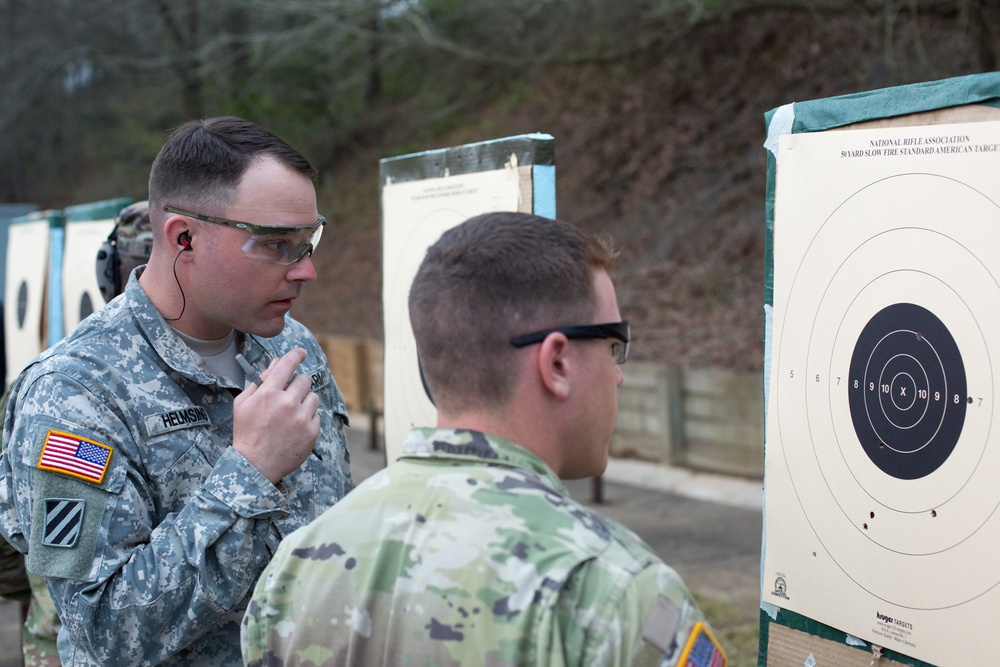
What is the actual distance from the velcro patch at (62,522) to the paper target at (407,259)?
1451 millimetres

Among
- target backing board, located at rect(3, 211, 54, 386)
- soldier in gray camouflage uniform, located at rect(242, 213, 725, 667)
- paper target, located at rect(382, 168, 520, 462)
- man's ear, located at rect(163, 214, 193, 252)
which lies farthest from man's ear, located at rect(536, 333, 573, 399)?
target backing board, located at rect(3, 211, 54, 386)

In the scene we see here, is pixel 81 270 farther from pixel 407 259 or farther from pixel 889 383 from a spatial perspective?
pixel 889 383

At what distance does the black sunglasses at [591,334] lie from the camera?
4.23ft

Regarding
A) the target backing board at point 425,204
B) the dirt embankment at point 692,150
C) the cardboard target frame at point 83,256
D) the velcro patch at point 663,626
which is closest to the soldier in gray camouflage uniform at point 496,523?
the velcro patch at point 663,626

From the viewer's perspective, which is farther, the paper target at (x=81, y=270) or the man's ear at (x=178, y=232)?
the paper target at (x=81, y=270)

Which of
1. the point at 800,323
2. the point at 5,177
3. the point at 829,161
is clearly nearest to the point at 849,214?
the point at 829,161

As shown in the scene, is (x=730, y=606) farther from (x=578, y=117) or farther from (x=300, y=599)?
(x=578, y=117)

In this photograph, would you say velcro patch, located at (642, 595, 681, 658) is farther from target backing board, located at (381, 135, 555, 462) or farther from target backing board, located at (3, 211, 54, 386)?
target backing board, located at (3, 211, 54, 386)

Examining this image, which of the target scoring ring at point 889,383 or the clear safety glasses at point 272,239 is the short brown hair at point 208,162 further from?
the target scoring ring at point 889,383

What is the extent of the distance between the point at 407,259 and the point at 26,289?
3.96m

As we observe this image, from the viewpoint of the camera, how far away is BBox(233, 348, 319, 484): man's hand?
181 cm

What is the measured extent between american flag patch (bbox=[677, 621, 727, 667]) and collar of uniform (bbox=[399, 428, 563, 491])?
26 centimetres

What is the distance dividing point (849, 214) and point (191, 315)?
4.48 ft

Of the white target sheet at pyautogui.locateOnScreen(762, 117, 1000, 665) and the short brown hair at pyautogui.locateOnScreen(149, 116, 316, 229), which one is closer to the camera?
the white target sheet at pyautogui.locateOnScreen(762, 117, 1000, 665)
